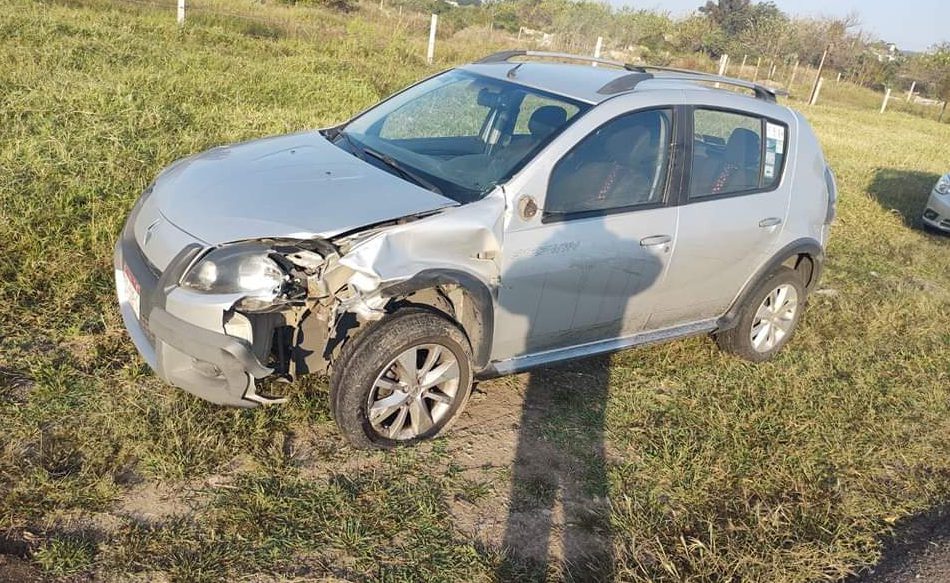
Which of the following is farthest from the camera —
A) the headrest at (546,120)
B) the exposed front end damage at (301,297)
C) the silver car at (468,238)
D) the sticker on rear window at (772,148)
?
the sticker on rear window at (772,148)

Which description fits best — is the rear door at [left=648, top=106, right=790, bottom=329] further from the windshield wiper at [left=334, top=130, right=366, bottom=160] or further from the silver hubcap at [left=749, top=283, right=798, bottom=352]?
the windshield wiper at [left=334, top=130, right=366, bottom=160]

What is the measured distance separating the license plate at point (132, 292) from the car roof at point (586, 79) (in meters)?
2.28

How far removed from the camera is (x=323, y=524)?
2.87 m

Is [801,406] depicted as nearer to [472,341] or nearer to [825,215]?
[825,215]

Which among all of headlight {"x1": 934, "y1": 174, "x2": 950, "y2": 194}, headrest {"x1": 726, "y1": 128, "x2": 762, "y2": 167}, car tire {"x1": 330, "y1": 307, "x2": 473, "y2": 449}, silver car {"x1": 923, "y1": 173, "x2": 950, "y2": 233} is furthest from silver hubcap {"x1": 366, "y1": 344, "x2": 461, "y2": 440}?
headlight {"x1": 934, "y1": 174, "x2": 950, "y2": 194}

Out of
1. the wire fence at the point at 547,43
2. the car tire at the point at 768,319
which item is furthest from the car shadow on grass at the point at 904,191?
the car tire at the point at 768,319

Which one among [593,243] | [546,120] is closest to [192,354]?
[593,243]

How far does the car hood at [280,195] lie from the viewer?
3.06 m

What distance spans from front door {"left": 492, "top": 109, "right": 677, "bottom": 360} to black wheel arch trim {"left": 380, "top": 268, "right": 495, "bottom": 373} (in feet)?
0.25

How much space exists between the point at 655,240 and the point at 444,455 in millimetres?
1576

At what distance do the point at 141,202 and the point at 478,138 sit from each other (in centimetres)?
182

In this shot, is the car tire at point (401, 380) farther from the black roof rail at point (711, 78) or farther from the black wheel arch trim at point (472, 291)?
the black roof rail at point (711, 78)

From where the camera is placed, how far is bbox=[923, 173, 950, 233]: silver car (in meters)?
9.03

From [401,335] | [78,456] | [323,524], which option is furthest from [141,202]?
[323,524]
